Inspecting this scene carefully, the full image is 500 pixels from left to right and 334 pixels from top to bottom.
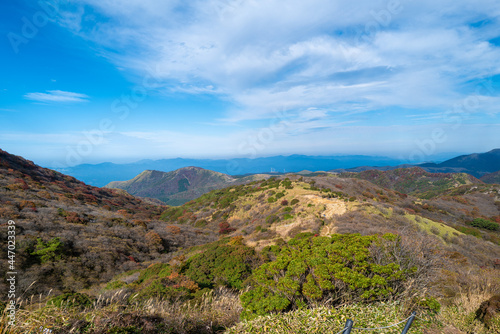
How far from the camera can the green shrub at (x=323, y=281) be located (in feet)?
16.9

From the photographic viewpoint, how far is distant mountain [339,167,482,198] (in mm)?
96500

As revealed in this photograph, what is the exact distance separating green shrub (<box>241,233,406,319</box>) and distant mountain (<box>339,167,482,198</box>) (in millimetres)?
107930

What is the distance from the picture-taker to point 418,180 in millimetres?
113875

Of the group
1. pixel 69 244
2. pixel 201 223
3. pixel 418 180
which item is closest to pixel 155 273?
pixel 69 244

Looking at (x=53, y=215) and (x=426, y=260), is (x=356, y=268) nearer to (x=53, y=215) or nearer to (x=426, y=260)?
(x=426, y=260)

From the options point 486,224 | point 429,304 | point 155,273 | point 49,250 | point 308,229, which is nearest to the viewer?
point 429,304

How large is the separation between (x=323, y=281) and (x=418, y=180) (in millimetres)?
142314

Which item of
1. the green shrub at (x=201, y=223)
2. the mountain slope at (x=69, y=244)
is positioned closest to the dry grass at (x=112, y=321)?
the mountain slope at (x=69, y=244)

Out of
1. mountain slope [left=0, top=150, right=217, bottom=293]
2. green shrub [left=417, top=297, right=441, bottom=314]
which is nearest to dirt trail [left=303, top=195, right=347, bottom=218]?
mountain slope [left=0, top=150, right=217, bottom=293]

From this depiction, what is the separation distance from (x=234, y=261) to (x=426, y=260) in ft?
33.2

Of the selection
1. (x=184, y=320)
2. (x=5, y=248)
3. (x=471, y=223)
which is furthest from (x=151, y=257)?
(x=471, y=223)

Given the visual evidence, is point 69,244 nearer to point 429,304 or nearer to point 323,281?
point 323,281

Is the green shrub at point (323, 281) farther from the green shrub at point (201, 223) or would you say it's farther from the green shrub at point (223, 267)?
the green shrub at point (201, 223)

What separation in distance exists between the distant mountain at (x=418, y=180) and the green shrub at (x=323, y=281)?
108 meters
